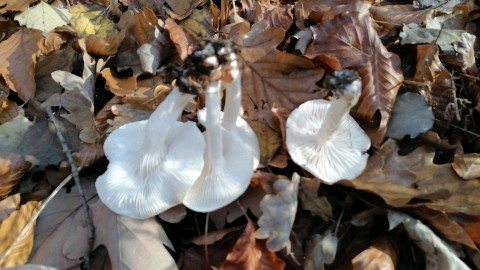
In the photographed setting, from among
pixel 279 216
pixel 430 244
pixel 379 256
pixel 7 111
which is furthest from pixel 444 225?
pixel 7 111

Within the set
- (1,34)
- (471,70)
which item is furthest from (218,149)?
(1,34)

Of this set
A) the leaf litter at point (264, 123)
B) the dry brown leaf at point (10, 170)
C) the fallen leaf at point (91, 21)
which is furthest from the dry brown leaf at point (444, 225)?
the fallen leaf at point (91, 21)

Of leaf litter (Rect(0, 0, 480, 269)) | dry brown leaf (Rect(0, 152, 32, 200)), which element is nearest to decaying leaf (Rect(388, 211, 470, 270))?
leaf litter (Rect(0, 0, 480, 269))

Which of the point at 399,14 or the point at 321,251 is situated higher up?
the point at 399,14

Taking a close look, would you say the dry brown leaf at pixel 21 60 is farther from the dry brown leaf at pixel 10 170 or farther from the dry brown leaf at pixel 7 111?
the dry brown leaf at pixel 10 170

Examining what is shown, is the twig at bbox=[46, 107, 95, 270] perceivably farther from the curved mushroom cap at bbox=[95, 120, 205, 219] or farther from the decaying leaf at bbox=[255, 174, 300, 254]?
the decaying leaf at bbox=[255, 174, 300, 254]

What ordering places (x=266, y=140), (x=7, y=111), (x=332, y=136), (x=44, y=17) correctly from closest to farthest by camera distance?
(x=332, y=136), (x=266, y=140), (x=7, y=111), (x=44, y=17)

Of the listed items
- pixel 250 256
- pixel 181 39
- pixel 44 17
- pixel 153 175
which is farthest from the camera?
pixel 44 17

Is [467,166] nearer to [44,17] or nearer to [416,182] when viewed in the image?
[416,182]
